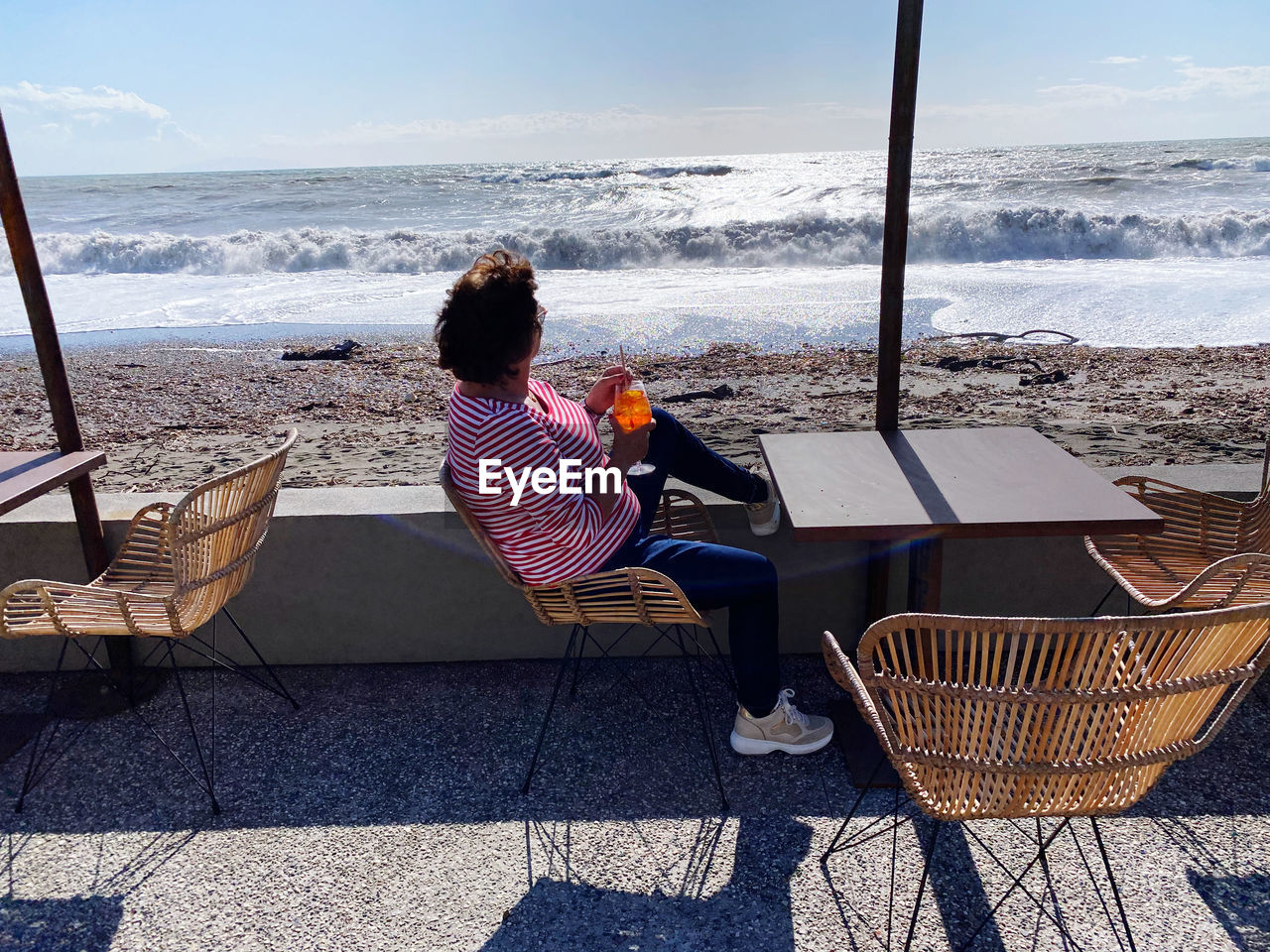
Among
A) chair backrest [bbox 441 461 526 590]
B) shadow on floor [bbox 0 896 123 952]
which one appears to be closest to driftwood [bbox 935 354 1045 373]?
chair backrest [bbox 441 461 526 590]

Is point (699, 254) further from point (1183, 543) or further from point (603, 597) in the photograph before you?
point (603, 597)

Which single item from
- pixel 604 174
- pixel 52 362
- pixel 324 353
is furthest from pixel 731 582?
pixel 604 174

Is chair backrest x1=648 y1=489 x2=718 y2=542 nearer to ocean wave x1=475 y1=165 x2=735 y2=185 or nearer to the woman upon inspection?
the woman

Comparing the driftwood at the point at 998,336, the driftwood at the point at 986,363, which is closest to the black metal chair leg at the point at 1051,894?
the driftwood at the point at 986,363

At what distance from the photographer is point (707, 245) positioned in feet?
53.1

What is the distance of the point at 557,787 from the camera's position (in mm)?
2291

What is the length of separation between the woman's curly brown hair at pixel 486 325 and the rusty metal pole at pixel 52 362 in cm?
128

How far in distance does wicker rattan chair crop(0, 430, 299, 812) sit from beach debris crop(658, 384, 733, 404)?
4.17 meters

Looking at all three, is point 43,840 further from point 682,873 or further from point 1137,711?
point 1137,711

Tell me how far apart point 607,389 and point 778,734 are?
3.32 ft

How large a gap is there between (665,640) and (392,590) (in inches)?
34.7

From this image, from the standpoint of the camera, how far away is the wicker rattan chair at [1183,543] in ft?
7.77

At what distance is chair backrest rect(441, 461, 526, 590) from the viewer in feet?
6.77

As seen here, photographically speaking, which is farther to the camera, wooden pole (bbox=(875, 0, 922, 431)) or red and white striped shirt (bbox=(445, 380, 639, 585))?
wooden pole (bbox=(875, 0, 922, 431))
